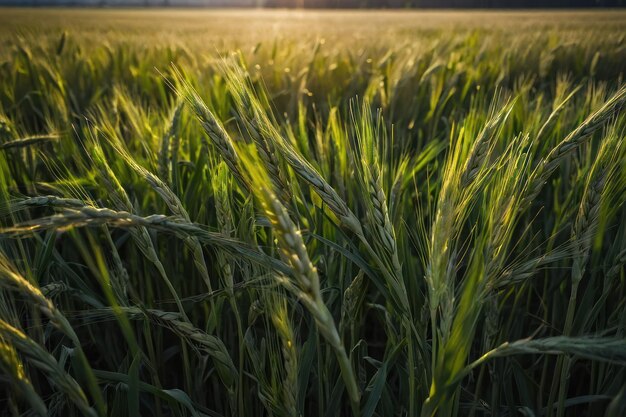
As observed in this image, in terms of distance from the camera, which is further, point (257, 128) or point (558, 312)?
point (558, 312)

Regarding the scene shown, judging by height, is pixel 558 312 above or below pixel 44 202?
below

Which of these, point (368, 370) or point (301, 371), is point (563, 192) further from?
point (301, 371)

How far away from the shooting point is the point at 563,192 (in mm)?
1677

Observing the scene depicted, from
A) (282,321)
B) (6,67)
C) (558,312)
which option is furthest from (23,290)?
(6,67)

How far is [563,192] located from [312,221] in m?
1.05

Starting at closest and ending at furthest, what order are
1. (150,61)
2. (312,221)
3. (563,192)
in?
1. (312,221)
2. (563,192)
3. (150,61)

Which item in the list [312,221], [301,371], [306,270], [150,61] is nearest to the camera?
[306,270]

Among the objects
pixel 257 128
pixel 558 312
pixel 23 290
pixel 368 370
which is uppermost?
pixel 257 128

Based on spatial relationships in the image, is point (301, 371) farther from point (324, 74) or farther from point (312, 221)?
point (324, 74)

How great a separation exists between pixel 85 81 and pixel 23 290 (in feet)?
10.1

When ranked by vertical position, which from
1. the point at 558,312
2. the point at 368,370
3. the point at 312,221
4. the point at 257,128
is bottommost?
the point at 368,370

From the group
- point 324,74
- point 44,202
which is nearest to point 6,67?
point 324,74

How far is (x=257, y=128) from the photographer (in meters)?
0.75

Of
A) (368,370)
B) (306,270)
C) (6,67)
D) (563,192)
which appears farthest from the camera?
(6,67)
